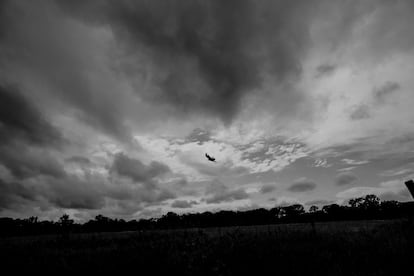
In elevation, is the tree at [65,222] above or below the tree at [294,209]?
below

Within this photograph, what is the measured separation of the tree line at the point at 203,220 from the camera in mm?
17647

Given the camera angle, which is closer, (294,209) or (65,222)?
(65,222)

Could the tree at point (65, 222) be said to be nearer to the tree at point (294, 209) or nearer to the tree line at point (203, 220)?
the tree line at point (203, 220)

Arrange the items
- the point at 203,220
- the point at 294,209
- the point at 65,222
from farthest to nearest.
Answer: the point at 294,209
the point at 203,220
the point at 65,222

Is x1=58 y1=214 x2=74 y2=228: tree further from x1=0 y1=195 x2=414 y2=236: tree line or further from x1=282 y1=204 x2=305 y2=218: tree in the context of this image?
x1=282 y1=204 x2=305 y2=218: tree

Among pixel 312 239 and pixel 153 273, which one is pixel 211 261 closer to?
pixel 153 273

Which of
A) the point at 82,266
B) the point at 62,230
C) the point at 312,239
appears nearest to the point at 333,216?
the point at 312,239

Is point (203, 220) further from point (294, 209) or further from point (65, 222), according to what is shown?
point (294, 209)

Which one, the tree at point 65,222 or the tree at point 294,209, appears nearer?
the tree at point 65,222

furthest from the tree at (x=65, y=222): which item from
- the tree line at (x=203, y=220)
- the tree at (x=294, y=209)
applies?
the tree at (x=294, y=209)

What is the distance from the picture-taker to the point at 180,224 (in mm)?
16109

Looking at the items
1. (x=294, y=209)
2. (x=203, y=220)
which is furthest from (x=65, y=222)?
(x=294, y=209)

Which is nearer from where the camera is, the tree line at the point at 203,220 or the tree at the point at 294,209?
the tree line at the point at 203,220

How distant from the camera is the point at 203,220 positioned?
3938cm
